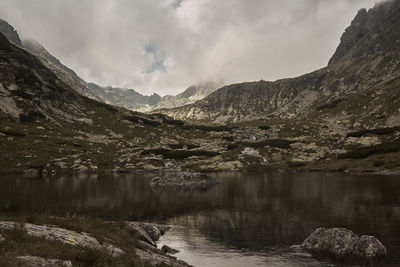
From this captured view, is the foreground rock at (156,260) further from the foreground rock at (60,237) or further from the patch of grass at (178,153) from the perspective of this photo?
the patch of grass at (178,153)

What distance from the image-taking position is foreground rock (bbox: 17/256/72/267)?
36.3ft

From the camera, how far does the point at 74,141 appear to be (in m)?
154

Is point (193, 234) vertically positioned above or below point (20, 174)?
below

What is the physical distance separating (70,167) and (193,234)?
97.5 metres

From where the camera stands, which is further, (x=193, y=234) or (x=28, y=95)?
(x=28, y=95)

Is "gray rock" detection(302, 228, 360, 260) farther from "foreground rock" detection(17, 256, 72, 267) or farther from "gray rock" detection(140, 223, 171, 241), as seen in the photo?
"foreground rock" detection(17, 256, 72, 267)

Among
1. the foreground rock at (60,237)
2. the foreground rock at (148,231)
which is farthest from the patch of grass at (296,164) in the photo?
the foreground rock at (60,237)

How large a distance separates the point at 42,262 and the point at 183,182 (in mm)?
71891

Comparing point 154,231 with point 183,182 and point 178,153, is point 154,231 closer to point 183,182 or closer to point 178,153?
point 183,182

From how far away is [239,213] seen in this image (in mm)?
43656

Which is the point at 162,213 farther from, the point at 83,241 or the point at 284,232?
the point at 83,241

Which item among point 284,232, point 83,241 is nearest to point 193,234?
point 284,232

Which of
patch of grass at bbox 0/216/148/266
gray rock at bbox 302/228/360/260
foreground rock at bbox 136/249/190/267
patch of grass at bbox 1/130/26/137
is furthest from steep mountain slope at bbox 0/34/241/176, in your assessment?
patch of grass at bbox 0/216/148/266

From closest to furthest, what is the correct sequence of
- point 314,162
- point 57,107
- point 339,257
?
point 339,257 < point 314,162 < point 57,107
